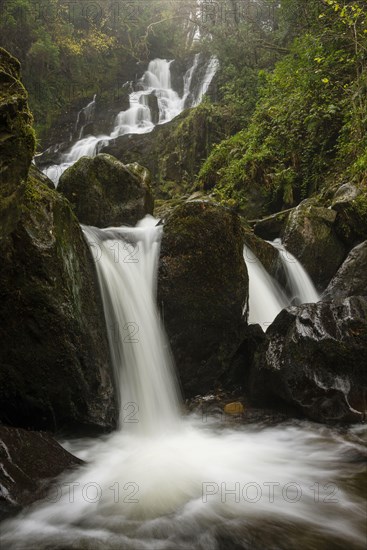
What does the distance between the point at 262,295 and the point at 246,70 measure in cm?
1321

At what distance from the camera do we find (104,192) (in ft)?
25.9

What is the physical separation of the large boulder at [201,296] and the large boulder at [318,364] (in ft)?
1.90

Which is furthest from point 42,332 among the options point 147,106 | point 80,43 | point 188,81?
point 80,43

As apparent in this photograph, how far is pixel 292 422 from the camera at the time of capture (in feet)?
13.7

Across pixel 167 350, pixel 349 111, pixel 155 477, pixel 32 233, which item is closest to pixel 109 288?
pixel 167 350

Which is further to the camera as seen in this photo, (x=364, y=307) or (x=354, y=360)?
(x=364, y=307)

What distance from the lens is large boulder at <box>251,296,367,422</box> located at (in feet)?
13.4

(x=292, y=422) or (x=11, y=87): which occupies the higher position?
(x=11, y=87)

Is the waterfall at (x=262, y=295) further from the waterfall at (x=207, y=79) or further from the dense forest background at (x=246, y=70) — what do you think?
the waterfall at (x=207, y=79)

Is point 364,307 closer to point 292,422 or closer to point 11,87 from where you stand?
point 292,422

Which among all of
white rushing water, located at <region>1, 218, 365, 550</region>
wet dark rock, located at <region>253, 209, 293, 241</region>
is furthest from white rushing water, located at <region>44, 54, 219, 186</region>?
white rushing water, located at <region>1, 218, 365, 550</region>

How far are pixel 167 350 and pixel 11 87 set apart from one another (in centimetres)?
333

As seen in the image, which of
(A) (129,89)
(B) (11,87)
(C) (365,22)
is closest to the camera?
(B) (11,87)

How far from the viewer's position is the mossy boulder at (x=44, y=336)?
3.62 m
